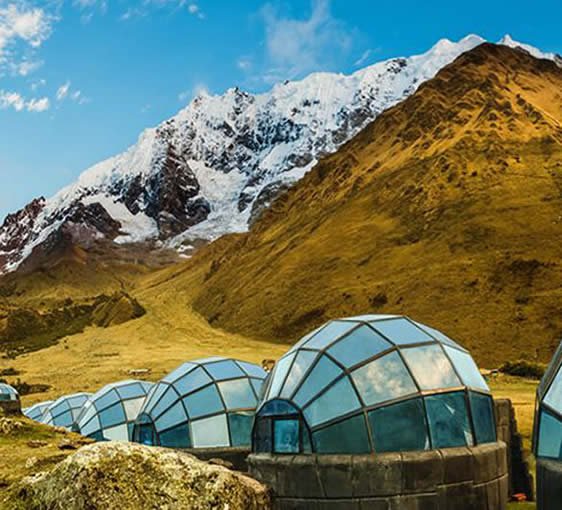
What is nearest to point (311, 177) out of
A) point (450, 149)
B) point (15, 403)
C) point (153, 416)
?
point (450, 149)

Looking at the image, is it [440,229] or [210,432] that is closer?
[210,432]

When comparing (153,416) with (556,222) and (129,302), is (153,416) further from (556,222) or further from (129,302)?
(129,302)

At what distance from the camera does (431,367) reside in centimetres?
1598

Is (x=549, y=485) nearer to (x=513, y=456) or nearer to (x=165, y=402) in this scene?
(x=513, y=456)

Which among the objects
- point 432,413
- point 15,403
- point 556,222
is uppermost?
point 556,222

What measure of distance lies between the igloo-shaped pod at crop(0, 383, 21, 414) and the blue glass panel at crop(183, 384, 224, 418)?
19.9 meters

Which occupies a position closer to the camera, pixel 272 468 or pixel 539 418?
pixel 539 418

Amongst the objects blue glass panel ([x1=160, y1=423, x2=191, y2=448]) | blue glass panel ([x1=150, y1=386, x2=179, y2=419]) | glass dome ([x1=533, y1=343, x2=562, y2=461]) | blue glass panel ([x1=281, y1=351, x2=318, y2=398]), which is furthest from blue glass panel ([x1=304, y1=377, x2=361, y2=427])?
blue glass panel ([x1=150, y1=386, x2=179, y2=419])

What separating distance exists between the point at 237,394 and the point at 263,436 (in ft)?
26.2

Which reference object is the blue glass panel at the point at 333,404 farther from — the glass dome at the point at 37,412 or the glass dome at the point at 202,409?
the glass dome at the point at 37,412

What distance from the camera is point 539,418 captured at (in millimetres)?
12695

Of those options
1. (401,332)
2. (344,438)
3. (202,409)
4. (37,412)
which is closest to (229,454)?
(202,409)

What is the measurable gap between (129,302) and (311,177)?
55888mm

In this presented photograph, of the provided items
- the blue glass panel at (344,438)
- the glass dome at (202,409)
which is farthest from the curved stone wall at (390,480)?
the glass dome at (202,409)
